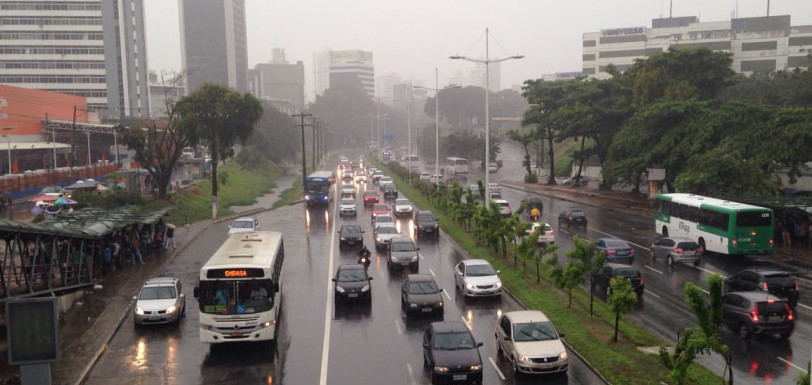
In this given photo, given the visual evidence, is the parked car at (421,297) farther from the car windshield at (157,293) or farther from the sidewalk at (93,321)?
the sidewalk at (93,321)

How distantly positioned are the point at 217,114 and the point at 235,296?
41.2 m

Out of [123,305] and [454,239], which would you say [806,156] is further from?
[123,305]

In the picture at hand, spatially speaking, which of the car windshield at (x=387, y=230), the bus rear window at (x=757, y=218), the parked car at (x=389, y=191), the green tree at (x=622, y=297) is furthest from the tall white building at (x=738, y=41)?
the green tree at (x=622, y=297)

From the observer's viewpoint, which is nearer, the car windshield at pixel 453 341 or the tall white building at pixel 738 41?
the car windshield at pixel 453 341

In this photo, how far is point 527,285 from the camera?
2966cm

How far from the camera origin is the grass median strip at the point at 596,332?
1825 centimetres

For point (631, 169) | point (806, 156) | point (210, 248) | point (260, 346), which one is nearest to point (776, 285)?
point (260, 346)

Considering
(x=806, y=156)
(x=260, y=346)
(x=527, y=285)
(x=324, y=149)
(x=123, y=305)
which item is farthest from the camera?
(x=324, y=149)

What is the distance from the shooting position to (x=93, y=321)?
2536 cm

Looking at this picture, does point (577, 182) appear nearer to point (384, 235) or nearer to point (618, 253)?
point (384, 235)

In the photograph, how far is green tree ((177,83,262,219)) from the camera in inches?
2295

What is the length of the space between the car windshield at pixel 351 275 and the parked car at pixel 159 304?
618 cm

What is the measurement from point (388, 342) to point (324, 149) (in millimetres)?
Answer: 168156

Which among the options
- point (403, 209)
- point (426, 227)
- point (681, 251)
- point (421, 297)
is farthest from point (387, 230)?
point (421, 297)
